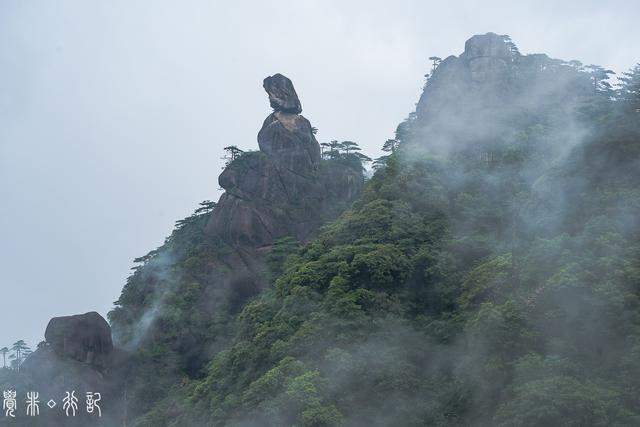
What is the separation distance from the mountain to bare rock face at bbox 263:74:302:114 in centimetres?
11

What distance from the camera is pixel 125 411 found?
3416 cm

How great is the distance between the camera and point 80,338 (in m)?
33.6

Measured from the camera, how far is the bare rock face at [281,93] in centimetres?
4306

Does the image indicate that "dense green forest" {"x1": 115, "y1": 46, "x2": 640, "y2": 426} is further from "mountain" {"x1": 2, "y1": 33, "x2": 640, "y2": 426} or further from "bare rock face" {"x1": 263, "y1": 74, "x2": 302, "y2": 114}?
"bare rock face" {"x1": 263, "y1": 74, "x2": 302, "y2": 114}

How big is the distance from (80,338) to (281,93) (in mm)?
17321

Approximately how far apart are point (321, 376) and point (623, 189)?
11.8 m

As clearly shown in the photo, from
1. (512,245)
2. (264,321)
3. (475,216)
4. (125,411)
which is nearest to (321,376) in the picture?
(264,321)

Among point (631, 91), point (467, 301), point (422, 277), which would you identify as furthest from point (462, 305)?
point (631, 91)

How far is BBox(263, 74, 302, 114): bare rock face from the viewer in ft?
141

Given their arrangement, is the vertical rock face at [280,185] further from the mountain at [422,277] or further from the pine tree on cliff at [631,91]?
the pine tree on cliff at [631,91]

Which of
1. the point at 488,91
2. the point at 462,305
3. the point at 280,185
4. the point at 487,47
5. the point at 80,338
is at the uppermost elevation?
the point at 487,47

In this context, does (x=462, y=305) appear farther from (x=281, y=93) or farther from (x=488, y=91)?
(x=281, y=93)

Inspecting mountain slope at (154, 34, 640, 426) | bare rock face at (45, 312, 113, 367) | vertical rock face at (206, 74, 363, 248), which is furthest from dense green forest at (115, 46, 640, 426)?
vertical rock face at (206, 74, 363, 248)

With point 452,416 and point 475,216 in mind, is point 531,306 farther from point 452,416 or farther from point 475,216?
point 475,216
